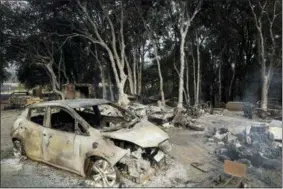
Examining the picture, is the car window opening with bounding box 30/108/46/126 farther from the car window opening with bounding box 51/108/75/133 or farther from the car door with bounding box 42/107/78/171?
the car door with bounding box 42/107/78/171

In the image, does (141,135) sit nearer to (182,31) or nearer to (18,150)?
(18,150)

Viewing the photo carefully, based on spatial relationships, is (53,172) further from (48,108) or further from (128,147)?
(128,147)

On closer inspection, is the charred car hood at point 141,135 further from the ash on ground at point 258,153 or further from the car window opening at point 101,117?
the ash on ground at point 258,153

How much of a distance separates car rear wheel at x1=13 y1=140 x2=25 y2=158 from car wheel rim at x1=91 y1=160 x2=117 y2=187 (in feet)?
7.57

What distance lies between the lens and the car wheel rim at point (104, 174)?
4.93m

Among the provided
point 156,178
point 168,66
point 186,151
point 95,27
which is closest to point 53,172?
point 156,178

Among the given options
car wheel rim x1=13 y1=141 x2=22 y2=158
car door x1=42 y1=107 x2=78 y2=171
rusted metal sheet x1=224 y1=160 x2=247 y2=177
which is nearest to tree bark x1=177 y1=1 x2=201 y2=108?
rusted metal sheet x1=224 y1=160 x2=247 y2=177

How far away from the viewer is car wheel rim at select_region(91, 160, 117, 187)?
4926 millimetres

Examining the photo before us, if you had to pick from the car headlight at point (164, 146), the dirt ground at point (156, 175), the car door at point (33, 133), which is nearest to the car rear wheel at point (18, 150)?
the dirt ground at point (156, 175)

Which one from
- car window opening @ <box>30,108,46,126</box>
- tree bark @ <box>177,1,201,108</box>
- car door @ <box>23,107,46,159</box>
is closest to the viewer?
car door @ <box>23,107,46,159</box>

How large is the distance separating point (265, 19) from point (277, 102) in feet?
20.4

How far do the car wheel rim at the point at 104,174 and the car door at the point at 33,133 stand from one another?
1.58 metres

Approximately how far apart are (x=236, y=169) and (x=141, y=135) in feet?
6.33

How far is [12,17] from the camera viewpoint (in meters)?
18.8
